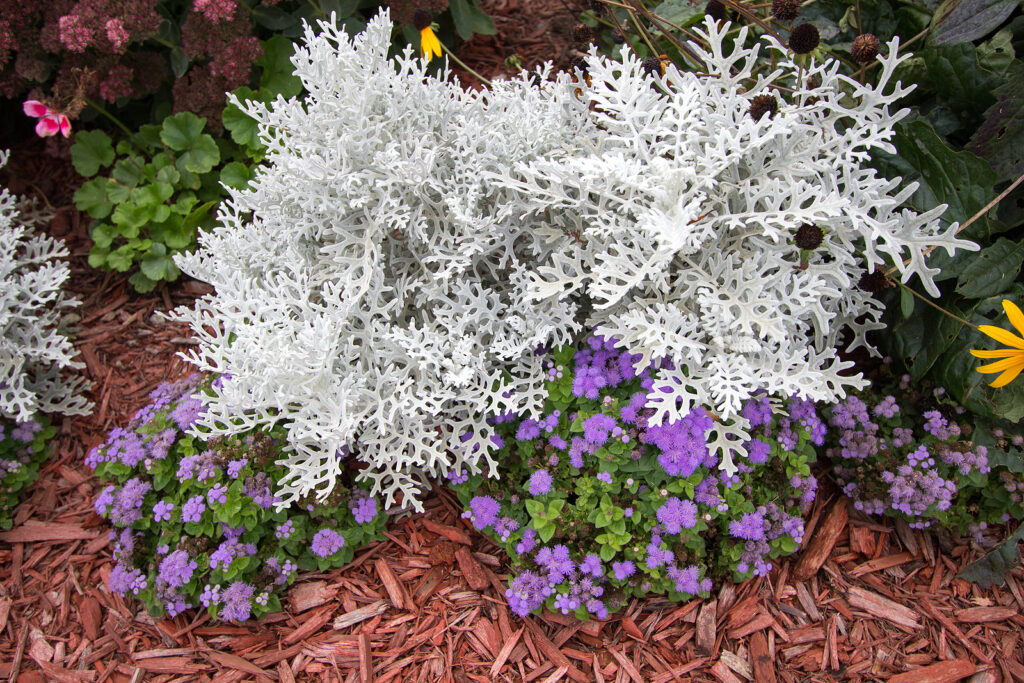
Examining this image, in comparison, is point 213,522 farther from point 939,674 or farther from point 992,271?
point 992,271

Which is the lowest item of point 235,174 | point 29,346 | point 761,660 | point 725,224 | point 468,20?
point 761,660

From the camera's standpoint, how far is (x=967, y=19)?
214 centimetres

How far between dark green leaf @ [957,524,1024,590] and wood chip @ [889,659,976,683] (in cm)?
26

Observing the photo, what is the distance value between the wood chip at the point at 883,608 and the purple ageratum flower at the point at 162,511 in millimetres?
2045

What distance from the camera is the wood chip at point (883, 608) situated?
1951 mm

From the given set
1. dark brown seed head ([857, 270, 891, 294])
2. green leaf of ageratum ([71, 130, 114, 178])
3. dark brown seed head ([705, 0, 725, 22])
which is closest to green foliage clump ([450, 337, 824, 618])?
dark brown seed head ([857, 270, 891, 294])

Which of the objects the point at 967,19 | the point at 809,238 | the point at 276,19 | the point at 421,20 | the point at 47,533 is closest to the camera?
the point at 809,238

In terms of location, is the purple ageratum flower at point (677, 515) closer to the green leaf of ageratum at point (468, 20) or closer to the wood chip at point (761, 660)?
the wood chip at point (761, 660)

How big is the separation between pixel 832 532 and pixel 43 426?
276cm

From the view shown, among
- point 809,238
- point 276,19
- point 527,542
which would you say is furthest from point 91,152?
point 809,238

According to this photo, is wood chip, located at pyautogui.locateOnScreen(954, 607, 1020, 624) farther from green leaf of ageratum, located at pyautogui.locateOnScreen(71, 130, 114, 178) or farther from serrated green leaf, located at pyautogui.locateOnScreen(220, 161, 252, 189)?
green leaf of ageratum, located at pyautogui.locateOnScreen(71, 130, 114, 178)

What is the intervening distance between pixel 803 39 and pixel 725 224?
51cm

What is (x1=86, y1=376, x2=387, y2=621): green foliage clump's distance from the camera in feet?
6.40

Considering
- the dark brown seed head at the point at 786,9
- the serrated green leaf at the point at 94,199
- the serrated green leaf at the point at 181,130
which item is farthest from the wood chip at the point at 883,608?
the serrated green leaf at the point at 94,199
